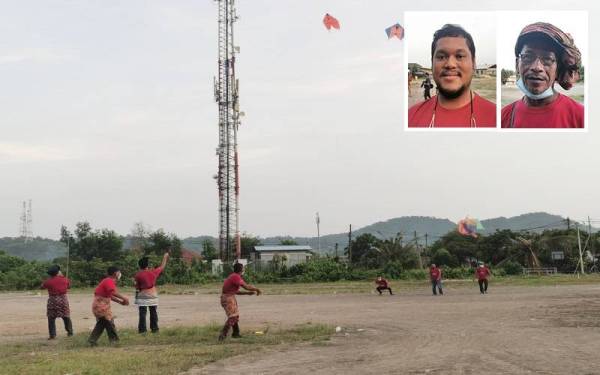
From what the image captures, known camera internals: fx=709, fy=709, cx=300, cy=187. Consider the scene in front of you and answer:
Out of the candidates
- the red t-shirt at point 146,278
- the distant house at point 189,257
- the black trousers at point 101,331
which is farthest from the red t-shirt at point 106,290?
the distant house at point 189,257

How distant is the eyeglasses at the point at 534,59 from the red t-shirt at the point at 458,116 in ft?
4.56

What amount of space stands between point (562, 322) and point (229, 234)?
48.2m

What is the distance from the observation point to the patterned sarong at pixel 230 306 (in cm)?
1498

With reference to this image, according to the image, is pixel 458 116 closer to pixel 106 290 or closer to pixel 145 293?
pixel 145 293

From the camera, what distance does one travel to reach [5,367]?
456 inches

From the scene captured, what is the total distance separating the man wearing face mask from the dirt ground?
484 centimetres

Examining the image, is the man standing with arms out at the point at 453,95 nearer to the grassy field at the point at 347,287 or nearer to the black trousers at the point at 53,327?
the black trousers at the point at 53,327

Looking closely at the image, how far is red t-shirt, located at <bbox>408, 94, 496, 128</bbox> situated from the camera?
1683 cm

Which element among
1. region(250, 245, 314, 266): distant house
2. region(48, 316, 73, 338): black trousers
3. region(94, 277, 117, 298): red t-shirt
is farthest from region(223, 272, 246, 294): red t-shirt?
region(250, 245, 314, 266): distant house

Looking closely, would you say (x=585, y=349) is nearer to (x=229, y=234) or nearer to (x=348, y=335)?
(x=348, y=335)

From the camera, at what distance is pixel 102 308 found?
14.8 m

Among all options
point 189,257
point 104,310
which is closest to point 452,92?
point 104,310

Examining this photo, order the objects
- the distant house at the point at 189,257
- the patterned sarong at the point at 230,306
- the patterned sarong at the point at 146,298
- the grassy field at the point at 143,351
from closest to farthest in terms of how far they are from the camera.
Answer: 1. the grassy field at the point at 143,351
2. the patterned sarong at the point at 230,306
3. the patterned sarong at the point at 146,298
4. the distant house at the point at 189,257

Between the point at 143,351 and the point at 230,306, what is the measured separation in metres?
2.37
